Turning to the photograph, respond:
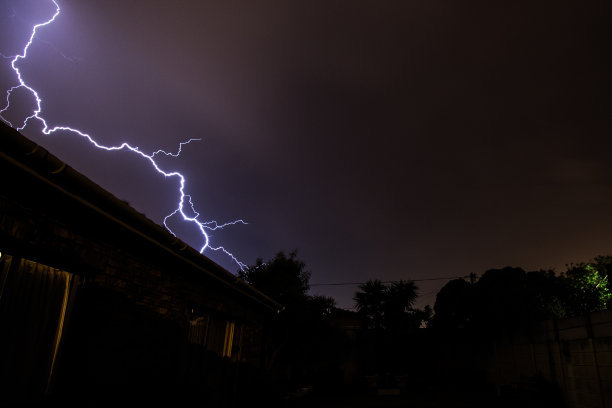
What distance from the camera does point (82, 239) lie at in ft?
11.6

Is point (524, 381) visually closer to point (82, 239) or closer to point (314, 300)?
point (314, 300)

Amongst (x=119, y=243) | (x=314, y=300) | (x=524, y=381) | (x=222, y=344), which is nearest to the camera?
(x=119, y=243)

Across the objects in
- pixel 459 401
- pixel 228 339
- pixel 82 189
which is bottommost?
pixel 459 401

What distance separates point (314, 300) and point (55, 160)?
1472 cm

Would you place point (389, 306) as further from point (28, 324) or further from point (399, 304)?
point (28, 324)

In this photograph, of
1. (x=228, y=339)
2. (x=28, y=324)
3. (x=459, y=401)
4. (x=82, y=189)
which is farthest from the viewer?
(x=459, y=401)

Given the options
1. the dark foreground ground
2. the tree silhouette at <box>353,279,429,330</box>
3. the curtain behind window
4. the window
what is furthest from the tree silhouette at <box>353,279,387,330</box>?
the curtain behind window

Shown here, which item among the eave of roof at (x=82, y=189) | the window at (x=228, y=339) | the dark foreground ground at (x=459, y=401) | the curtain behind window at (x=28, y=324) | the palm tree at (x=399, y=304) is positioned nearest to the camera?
the eave of roof at (x=82, y=189)

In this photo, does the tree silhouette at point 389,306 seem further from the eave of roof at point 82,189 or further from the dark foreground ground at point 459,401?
the eave of roof at point 82,189

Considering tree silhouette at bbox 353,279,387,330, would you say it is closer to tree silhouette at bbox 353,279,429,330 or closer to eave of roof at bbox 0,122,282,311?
tree silhouette at bbox 353,279,429,330

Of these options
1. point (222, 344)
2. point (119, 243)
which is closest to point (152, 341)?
point (119, 243)

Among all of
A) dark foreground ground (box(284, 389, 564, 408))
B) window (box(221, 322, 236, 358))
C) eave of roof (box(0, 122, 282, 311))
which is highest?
eave of roof (box(0, 122, 282, 311))

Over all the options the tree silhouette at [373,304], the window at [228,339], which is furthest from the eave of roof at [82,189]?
the tree silhouette at [373,304]

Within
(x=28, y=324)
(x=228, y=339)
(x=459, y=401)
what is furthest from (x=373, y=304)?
(x=28, y=324)
